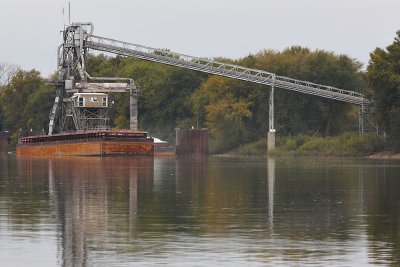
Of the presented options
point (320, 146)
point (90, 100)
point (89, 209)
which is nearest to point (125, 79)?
point (90, 100)

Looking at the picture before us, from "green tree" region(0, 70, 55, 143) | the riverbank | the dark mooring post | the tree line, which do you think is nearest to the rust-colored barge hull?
the dark mooring post

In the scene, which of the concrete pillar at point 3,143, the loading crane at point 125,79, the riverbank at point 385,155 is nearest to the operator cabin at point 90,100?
the loading crane at point 125,79

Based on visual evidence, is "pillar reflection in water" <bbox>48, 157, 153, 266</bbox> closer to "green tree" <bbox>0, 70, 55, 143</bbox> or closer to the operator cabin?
the operator cabin

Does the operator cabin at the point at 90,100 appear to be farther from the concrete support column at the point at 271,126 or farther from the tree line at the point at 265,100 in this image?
the concrete support column at the point at 271,126

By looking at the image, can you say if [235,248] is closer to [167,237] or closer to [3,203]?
[167,237]

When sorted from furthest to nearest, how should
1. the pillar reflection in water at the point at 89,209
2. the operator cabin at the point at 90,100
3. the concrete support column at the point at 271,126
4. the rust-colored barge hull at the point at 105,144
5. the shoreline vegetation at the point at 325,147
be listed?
the operator cabin at the point at 90,100, the concrete support column at the point at 271,126, the rust-colored barge hull at the point at 105,144, the shoreline vegetation at the point at 325,147, the pillar reflection in water at the point at 89,209

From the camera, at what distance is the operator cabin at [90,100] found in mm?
140125

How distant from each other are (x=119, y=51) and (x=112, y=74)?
4382cm

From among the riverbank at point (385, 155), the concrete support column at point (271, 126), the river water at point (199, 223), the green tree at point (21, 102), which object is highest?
the green tree at point (21, 102)

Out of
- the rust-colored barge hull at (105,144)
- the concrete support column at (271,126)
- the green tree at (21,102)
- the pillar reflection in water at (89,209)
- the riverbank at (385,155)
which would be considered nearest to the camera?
the pillar reflection in water at (89,209)

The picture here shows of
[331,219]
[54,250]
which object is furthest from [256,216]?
[54,250]

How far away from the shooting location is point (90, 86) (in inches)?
5591

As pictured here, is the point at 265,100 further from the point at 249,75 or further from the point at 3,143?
the point at 3,143

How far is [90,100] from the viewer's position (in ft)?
461
